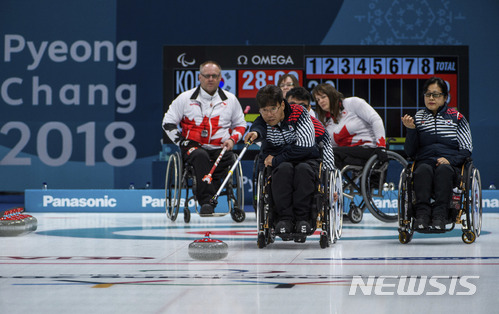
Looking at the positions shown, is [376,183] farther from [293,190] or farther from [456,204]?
[293,190]

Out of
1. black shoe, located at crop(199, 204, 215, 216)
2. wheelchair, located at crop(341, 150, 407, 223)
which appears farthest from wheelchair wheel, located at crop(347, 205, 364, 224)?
black shoe, located at crop(199, 204, 215, 216)

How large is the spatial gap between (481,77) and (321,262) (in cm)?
524

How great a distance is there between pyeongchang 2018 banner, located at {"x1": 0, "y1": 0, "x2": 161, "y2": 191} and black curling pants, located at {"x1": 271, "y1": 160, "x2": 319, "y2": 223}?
453 cm

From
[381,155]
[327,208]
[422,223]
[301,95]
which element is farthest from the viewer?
[381,155]

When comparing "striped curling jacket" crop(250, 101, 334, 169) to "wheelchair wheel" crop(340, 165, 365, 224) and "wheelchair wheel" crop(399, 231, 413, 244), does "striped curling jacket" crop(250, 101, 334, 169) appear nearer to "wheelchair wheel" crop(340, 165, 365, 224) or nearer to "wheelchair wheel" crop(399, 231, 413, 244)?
"wheelchair wheel" crop(399, 231, 413, 244)

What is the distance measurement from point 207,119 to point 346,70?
77.2 inches

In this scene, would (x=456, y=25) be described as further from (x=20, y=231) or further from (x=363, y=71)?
(x=20, y=231)

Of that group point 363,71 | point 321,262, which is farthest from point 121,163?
point 321,262

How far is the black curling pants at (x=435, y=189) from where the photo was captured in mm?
4324

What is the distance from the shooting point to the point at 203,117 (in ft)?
19.7

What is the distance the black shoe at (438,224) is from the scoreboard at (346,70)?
127 inches

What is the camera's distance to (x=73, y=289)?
2.86 m

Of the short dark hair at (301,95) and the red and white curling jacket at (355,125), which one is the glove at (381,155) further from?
the short dark hair at (301,95)

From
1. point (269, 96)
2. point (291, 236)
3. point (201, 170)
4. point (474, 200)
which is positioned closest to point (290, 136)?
point (269, 96)
